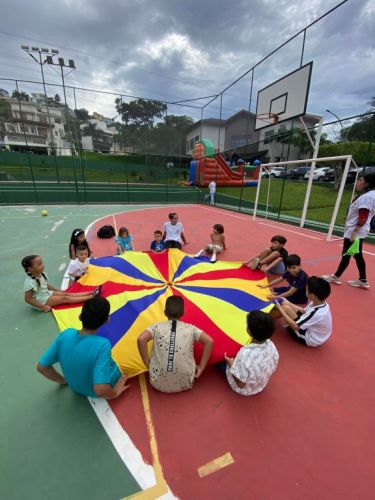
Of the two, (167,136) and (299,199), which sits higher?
(167,136)

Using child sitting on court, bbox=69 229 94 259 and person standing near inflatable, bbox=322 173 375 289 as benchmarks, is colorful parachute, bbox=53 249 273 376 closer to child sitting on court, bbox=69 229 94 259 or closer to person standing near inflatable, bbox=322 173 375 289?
child sitting on court, bbox=69 229 94 259

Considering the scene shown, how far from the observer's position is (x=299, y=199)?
1567 cm

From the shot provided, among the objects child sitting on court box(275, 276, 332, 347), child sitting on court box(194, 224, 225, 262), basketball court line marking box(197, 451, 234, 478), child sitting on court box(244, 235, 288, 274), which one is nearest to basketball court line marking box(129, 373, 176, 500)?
basketball court line marking box(197, 451, 234, 478)

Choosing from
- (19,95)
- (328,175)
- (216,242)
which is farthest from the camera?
(328,175)

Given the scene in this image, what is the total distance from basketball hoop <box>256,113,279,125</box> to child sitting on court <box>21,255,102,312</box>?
29.2 feet

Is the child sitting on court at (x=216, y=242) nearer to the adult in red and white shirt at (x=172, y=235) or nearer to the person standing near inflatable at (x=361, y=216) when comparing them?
the adult in red and white shirt at (x=172, y=235)

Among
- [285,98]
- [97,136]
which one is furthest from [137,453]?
[97,136]

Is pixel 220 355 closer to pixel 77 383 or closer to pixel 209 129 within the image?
pixel 77 383

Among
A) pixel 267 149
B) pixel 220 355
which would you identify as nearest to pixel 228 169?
pixel 267 149

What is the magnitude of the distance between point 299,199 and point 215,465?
1649 centimetres

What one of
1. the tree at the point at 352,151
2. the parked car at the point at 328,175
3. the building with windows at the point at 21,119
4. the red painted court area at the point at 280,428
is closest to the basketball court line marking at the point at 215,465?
the red painted court area at the point at 280,428

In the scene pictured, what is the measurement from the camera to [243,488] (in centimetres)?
136

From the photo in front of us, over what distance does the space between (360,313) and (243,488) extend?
2703 mm

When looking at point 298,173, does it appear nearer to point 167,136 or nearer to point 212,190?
point 212,190
